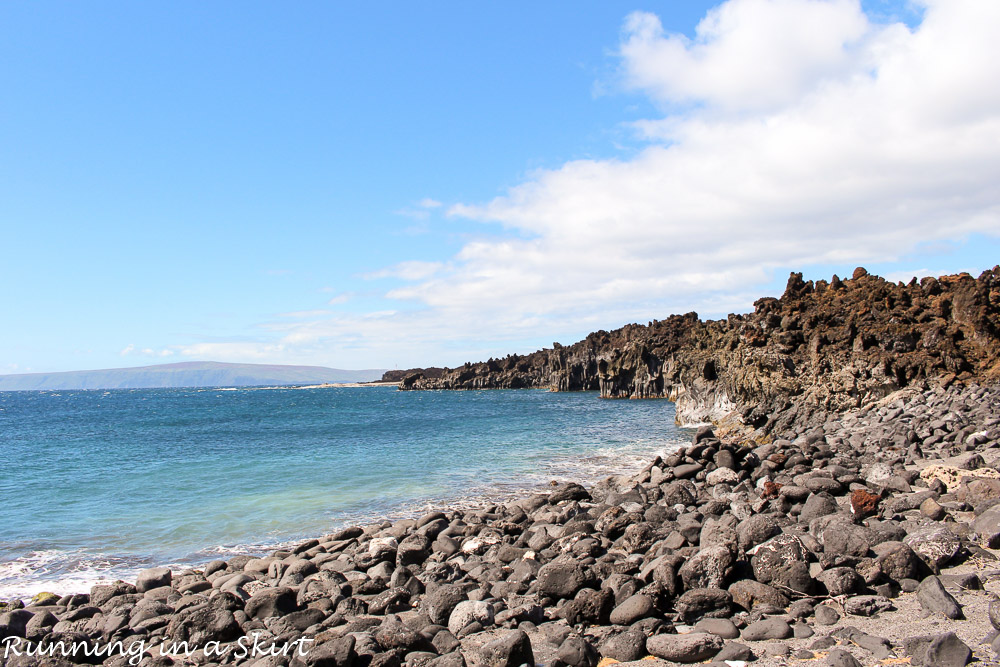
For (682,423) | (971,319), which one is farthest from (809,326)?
(682,423)

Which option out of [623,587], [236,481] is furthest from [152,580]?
[236,481]

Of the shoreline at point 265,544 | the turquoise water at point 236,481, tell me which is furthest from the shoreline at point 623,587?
the turquoise water at point 236,481

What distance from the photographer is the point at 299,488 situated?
2153cm

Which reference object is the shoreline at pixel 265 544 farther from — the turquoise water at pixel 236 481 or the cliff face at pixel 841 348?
the cliff face at pixel 841 348

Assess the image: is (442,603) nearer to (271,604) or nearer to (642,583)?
(271,604)

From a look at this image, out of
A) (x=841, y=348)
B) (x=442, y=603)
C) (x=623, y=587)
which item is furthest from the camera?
(x=841, y=348)

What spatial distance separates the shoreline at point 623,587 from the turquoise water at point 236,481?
292 cm

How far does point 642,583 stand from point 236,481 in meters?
20.1

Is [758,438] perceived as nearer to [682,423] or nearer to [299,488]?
[682,423]

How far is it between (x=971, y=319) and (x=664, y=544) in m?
26.0

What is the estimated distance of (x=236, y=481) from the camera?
23406 millimetres

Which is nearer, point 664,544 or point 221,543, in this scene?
point 664,544

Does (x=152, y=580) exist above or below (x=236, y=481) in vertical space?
above

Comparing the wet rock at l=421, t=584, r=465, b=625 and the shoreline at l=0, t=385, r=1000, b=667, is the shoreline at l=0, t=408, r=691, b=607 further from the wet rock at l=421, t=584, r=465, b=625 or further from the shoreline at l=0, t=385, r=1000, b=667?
the wet rock at l=421, t=584, r=465, b=625
